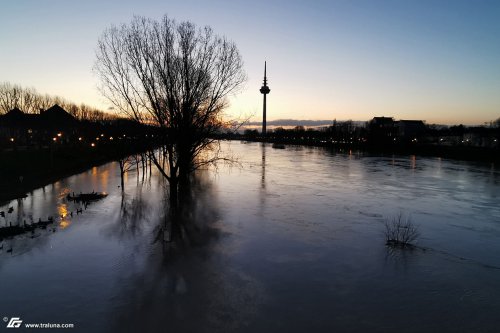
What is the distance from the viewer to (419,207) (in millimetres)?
25500

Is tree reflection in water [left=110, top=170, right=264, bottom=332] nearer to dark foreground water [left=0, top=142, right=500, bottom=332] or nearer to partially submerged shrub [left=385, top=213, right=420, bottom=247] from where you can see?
dark foreground water [left=0, top=142, right=500, bottom=332]

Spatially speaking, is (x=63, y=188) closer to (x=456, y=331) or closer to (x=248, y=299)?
(x=248, y=299)

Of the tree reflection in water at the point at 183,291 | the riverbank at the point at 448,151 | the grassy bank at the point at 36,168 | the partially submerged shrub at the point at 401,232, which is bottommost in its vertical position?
the tree reflection in water at the point at 183,291

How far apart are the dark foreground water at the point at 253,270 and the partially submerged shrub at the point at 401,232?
56cm

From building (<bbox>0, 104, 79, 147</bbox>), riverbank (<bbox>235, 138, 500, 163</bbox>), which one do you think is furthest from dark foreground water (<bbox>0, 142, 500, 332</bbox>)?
riverbank (<bbox>235, 138, 500, 163</bbox>)

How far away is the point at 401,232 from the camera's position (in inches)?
727

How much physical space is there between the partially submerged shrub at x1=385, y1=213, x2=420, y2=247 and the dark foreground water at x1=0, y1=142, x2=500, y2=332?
0.56 metres

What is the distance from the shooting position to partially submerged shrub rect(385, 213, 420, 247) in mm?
16906

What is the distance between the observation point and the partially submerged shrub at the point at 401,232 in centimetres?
1691

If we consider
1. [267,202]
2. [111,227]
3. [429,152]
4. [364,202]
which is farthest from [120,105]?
[429,152]

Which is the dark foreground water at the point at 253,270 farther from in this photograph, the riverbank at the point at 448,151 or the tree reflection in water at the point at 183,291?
the riverbank at the point at 448,151

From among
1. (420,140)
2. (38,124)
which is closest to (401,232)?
(38,124)

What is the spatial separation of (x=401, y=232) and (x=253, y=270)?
9099mm

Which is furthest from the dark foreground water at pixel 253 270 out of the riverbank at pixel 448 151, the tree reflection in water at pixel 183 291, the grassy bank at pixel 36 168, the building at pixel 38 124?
the riverbank at pixel 448 151
